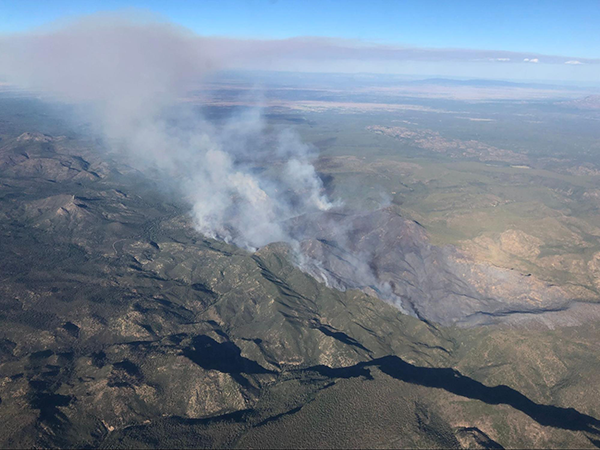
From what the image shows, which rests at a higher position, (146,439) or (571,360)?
(571,360)

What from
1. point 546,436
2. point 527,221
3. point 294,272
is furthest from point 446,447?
point 527,221

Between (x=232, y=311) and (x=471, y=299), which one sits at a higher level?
(x=471, y=299)

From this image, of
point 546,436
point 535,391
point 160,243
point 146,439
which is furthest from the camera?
point 160,243

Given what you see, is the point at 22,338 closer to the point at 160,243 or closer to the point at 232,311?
the point at 232,311

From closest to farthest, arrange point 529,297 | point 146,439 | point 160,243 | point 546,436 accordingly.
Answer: point 546,436, point 146,439, point 529,297, point 160,243

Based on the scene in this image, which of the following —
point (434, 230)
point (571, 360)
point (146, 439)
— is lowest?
point (146, 439)

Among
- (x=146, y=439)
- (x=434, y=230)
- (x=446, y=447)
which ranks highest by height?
(x=434, y=230)

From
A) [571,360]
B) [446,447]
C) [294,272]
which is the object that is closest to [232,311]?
[294,272]

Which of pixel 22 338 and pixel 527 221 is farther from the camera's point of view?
pixel 527 221

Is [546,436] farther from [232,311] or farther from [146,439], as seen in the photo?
[232,311]
